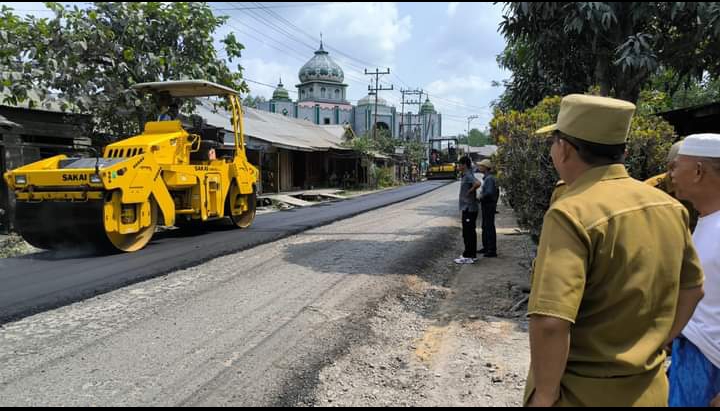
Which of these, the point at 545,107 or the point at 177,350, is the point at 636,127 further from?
the point at 177,350

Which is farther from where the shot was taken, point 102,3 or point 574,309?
point 102,3

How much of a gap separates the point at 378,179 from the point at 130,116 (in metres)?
21.6

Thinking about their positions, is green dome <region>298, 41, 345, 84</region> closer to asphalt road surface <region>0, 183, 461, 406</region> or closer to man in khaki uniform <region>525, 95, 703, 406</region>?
asphalt road surface <region>0, 183, 461, 406</region>

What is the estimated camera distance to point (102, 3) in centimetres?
1062

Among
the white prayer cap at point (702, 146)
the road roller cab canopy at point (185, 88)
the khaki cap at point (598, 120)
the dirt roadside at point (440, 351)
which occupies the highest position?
the road roller cab canopy at point (185, 88)

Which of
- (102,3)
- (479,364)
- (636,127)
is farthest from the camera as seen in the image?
(102,3)

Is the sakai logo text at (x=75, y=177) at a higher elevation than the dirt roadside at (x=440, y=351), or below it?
higher

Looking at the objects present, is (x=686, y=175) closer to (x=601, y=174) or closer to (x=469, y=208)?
(x=601, y=174)

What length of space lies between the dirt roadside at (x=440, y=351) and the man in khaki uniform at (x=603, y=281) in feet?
6.05

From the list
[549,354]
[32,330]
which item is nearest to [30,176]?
[32,330]

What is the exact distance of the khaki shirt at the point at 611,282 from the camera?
→ 1.41 m

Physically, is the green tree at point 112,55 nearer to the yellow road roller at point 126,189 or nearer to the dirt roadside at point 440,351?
the yellow road roller at point 126,189

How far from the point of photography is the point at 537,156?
5.63 meters

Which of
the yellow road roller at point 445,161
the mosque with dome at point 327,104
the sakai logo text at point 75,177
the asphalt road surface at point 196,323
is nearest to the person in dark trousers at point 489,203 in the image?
the asphalt road surface at point 196,323
